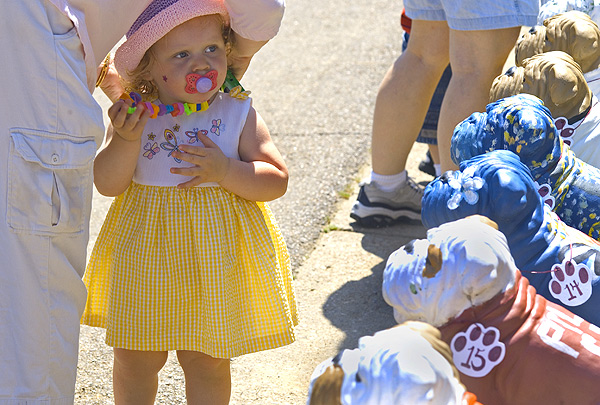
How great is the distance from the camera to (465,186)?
1.82 meters

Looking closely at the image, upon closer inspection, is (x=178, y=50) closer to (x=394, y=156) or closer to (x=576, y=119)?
(x=576, y=119)

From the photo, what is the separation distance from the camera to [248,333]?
2473 millimetres

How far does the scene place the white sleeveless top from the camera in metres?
2.44

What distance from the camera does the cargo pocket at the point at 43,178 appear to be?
196cm

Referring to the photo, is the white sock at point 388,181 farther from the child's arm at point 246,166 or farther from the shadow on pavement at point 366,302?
the child's arm at point 246,166

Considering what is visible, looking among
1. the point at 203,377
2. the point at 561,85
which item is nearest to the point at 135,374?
the point at 203,377

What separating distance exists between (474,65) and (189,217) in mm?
1440

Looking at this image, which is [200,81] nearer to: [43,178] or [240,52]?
[240,52]

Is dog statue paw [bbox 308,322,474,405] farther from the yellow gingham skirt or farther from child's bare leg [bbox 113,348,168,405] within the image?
child's bare leg [bbox 113,348,168,405]

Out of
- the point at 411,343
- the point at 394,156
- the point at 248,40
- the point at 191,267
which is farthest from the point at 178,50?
the point at 394,156

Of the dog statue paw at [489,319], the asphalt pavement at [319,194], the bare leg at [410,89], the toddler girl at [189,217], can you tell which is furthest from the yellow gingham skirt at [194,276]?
the bare leg at [410,89]

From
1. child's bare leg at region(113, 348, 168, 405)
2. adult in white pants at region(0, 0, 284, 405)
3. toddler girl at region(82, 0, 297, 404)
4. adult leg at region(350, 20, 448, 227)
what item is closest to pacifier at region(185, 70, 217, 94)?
toddler girl at region(82, 0, 297, 404)

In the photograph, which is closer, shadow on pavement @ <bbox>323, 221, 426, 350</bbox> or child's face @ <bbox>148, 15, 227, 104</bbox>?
child's face @ <bbox>148, 15, 227, 104</bbox>

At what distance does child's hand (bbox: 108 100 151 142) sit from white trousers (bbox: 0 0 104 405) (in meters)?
0.20
